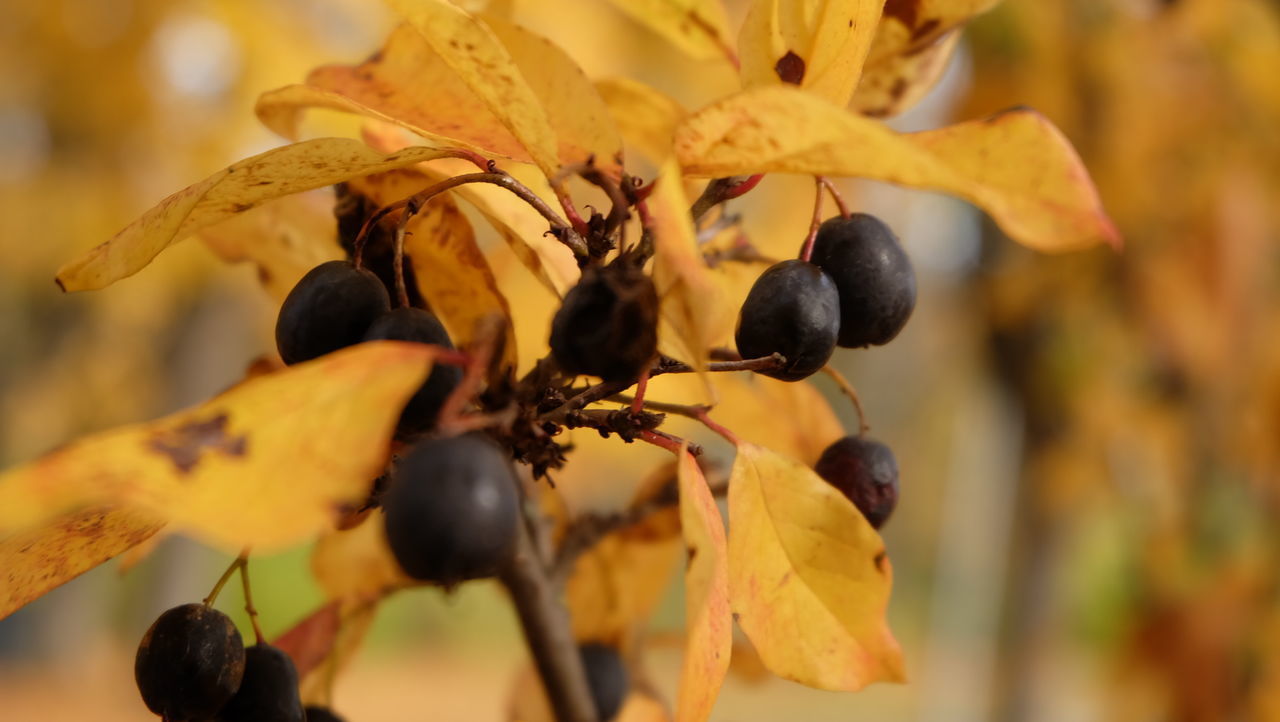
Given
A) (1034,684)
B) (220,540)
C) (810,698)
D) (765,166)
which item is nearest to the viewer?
(220,540)

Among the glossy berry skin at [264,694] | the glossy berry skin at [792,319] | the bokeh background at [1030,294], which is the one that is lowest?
the bokeh background at [1030,294]

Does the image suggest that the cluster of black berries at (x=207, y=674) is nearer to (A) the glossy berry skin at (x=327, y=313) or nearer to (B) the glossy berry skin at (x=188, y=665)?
(B) the glossy berry skin at (x=188, y=665)

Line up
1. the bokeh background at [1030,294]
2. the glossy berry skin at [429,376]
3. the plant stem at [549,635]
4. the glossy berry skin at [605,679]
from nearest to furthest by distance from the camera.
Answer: the glossy berry skin at [429,376] → the plant stem at [549,635] → the glossy berry skin at [605,679] → the bokeh background at [1030,294]

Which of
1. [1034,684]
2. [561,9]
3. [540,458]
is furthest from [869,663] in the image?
[561,9]

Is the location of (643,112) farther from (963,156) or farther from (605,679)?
(605,679)

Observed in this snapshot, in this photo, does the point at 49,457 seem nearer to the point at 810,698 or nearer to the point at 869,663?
the point at 869,663

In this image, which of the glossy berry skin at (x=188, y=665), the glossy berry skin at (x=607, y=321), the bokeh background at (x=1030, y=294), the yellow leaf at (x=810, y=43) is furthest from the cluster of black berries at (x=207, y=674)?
the yellow leaf at (x=810, y=43)
